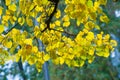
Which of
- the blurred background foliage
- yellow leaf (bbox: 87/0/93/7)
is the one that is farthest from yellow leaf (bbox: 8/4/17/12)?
the blurred background foliage

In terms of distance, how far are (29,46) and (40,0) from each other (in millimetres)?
283

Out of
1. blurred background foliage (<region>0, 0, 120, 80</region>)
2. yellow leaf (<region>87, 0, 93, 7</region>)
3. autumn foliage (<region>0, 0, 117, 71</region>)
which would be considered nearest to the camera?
yellow leaf (<region>87, 0, 93, 7</region>)

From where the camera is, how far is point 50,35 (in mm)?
2104

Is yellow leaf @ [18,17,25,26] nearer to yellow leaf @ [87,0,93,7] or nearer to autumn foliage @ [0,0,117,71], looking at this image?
autumn foliage @ [0,0,117,71]

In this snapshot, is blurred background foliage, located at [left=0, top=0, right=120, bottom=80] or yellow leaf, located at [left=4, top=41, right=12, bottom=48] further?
blurred background foliage, located at [left=0, top=0, right=120, bottom=80]

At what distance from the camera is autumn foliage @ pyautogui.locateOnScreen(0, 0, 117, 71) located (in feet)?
6.00

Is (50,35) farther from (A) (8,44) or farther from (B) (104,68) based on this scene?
(B) (104,68)

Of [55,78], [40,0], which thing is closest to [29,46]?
[40,0]

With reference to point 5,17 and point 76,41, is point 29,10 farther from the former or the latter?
point 76,41

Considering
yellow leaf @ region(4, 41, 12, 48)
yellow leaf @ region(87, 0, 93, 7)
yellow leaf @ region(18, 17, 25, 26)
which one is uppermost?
yellow leaf @ region(87, 0, 93, 7)

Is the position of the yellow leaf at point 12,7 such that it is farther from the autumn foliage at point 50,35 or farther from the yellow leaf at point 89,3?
the yellow leaf at point 89,3

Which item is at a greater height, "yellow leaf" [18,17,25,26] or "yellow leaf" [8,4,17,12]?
"yellow leaf" [8,4,17,12]

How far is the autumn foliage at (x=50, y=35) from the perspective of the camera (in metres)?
1.83

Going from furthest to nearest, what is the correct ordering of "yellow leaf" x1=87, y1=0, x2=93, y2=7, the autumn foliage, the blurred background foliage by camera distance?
the blurred background foliage → the autumn foliage → "yellow leaf" x1=87, y1=0, x2=93, y2=7
